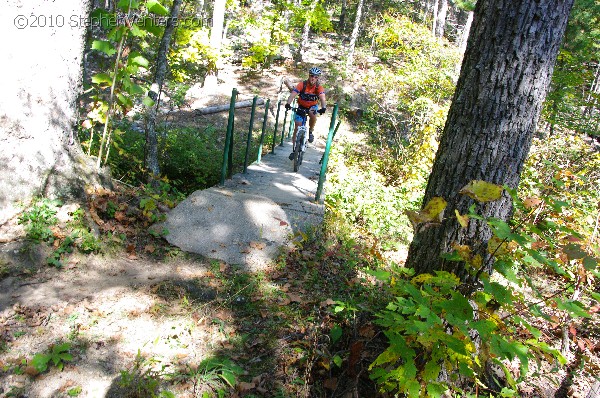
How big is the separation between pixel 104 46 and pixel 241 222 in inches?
93.8

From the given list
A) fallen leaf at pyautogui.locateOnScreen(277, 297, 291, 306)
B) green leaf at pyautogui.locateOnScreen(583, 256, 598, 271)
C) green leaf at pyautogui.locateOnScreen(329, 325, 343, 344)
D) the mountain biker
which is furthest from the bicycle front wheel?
green leaf at pyautogui.locateOnScreen(583, 256, 598, 271)

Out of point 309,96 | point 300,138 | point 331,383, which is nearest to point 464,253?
point 331,383

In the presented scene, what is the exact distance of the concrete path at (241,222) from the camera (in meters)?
4.36

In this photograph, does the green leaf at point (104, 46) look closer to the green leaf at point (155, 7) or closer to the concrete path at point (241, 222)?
the green leaf at point (155, 7)

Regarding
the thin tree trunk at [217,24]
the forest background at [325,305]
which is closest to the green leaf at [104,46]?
the forest background at [325,305]

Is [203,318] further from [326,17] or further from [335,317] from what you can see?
[326,17]

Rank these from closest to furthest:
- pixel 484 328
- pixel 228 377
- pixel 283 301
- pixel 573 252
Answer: pixel 484 328
pixel 573 252
pixel 228 377
pixel 283 301

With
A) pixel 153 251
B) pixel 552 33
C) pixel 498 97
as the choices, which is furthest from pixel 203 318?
pixel 552 33

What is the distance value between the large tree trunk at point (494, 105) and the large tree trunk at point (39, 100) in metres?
3.39

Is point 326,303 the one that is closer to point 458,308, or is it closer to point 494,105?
point 458,308

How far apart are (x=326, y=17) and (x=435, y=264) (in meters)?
19.3

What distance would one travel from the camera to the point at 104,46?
153 inches

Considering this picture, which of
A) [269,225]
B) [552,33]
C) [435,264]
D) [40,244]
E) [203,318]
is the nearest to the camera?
[552,33]

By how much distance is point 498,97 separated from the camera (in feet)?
8.28
